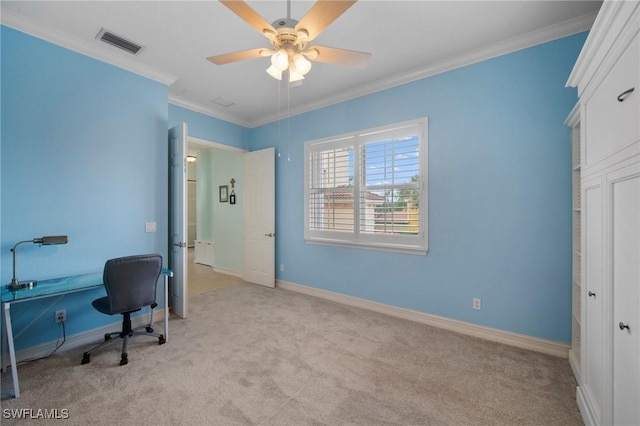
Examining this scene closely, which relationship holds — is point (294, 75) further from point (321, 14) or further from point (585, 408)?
point (585, 408)

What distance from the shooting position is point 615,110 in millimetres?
1312

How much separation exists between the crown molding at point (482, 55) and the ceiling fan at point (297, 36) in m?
1.56

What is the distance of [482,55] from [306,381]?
11.5ft

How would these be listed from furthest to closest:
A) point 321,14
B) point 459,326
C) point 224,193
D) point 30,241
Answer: point 224,193, point 459,326, point 30,241, point 321,14


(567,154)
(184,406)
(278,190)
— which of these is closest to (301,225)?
(278,190)

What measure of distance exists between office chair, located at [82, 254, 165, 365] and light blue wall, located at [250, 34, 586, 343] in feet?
8.18

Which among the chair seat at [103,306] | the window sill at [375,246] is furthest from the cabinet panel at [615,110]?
the chair seat at [103,306]

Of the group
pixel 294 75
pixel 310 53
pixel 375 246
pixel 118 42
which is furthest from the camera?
pixel 375 246

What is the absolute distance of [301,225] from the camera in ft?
14.5

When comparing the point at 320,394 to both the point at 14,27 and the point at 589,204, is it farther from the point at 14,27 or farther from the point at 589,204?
the point at 14,27

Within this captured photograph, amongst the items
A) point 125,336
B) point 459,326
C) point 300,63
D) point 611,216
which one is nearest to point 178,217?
point 125,336

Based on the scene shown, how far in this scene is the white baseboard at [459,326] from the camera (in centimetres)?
249

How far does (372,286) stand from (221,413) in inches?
91.1

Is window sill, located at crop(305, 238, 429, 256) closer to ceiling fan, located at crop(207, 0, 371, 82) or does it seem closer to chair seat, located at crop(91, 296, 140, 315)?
ceiling fan, located at crop(207, 0, 371, 82)
